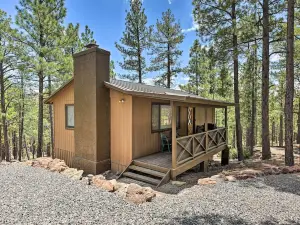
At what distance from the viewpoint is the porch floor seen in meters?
6.41

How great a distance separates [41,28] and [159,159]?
32.0ft

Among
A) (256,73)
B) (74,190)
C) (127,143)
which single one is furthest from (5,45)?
(256,73)

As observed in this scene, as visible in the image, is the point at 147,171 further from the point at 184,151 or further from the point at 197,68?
the point at 197,68

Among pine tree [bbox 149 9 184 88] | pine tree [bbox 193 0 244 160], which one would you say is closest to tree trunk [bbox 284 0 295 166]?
pine tree [bbox 193 0 244 160]

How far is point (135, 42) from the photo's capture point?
16547mm

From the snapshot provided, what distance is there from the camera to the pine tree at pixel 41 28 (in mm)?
10297

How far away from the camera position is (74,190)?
15.4ft

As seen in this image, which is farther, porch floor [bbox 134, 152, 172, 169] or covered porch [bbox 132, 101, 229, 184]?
porch floor [bbox 134, 152, 172, 169]

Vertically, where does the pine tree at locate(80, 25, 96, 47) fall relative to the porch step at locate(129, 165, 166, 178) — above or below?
above

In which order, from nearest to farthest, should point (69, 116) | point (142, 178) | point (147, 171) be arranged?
point (142, 178), point (147, 171), point (69, 116)

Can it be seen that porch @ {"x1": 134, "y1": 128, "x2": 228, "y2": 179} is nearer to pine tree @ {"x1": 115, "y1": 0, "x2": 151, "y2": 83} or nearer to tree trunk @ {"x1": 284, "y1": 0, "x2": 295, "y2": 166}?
tree trunk @ {"x1": 284, "y1": 0, "x2": 295, "y2": 166}

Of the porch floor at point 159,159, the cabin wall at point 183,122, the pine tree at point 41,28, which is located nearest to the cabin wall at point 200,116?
the cabin wall at point 183,122

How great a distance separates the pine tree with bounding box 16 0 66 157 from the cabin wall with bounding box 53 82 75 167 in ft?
9.00

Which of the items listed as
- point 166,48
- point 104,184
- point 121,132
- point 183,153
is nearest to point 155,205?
point 104,184
